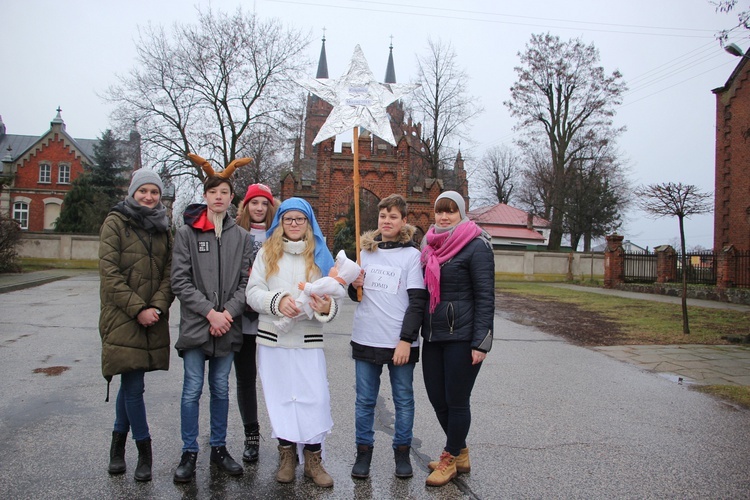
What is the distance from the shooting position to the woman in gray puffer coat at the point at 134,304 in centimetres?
353

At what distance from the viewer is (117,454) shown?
11.9ft

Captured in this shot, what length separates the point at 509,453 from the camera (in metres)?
4.13

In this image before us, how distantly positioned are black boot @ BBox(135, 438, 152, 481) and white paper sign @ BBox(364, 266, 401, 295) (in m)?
1.79

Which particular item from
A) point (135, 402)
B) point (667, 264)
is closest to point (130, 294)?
point (135, 402)

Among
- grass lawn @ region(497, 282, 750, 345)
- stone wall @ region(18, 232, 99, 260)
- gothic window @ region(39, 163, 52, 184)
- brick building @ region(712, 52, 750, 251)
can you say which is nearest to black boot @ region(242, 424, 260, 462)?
grass lawn @ region(497, 282, 750, 345)

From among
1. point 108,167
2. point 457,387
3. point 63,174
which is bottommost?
point 457,387

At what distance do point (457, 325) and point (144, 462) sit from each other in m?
2.22

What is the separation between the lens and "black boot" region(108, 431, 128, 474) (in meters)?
3.54

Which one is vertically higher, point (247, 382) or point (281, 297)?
point (281, 297)

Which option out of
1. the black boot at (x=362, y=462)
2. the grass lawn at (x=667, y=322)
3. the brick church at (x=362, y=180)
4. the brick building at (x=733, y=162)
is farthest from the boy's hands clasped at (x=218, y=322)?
the brick building at (x=733, y=162)

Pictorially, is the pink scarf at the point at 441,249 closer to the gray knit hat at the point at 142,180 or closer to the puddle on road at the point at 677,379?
the gray knit hat at the point at 142,180

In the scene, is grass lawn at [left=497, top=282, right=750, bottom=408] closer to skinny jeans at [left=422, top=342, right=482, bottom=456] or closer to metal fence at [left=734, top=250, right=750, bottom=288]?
skinny jeans at [left=422, top=342, right=482, bottom=456]

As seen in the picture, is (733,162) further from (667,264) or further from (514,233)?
(514,233)

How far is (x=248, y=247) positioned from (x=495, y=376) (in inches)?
160
